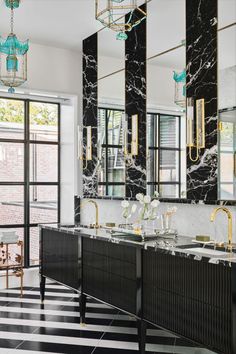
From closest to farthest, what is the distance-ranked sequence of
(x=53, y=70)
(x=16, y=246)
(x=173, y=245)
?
(x=173, y=245), (x=53, y=70), (x=16, y=246)

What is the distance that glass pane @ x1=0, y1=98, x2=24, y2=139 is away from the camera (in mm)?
6191

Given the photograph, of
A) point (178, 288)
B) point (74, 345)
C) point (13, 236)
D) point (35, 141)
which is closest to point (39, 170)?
point (35, 141)

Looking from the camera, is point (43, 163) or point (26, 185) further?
point (43, 163)

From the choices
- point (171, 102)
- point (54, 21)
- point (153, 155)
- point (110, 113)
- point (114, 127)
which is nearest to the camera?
point (171, 102)

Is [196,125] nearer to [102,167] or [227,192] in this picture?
[227,192]

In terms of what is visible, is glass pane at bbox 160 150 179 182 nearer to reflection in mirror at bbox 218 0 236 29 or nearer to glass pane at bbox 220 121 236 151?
glass pane at bbox 220 121 236 151

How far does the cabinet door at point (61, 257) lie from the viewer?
456cm

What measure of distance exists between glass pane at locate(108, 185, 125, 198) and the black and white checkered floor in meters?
1.34

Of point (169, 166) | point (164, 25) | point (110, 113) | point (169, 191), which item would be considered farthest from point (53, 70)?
point (169, 191)

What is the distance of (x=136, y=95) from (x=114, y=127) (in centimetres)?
61

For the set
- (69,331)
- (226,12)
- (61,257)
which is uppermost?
(226,12)

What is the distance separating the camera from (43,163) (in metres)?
6.55

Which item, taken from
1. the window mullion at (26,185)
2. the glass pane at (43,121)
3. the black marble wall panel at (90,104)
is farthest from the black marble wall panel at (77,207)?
the glass pane at (43,121)

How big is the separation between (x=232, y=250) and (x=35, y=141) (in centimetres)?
402
